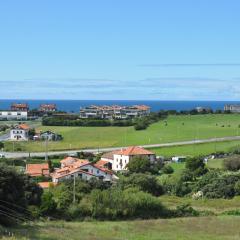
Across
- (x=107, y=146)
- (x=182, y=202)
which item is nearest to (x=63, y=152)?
(x=107, y=146)

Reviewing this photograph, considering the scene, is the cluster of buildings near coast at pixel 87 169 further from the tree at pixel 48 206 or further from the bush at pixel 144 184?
the tree at pixel 48 206

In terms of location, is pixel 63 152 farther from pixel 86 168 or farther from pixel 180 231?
pixel 180 231

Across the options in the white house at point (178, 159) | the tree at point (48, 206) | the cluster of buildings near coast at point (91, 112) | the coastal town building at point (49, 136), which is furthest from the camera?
the cluster of buildings near coast at point (91, 112)

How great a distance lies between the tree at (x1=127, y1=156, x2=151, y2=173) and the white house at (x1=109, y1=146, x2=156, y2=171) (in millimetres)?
3656

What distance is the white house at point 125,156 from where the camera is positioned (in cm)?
6328

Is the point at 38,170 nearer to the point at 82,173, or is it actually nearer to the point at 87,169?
the point at 87,169

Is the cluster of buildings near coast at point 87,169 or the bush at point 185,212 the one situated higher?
the cluster of buildings near coast at point 87,169

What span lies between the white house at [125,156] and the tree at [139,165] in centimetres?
366

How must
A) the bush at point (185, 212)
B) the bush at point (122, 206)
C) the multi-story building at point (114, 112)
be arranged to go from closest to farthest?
the bush at point (122, 206) → the bush at point (185, 212) → the multi-story building at point (114, 112)

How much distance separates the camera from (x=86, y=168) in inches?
2062

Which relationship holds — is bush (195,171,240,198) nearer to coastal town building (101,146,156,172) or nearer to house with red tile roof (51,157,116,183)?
house with red tile roof (51,157,116,183)

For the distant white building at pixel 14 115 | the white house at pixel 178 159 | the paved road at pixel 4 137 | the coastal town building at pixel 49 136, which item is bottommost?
the white house at pixel 178 159

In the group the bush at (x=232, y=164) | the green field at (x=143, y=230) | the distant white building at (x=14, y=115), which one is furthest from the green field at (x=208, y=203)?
the distant white building at (x=14, y=115)

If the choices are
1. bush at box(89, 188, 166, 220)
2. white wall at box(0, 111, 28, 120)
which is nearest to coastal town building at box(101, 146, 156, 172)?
bush at box(89, 188, 166, 220)
